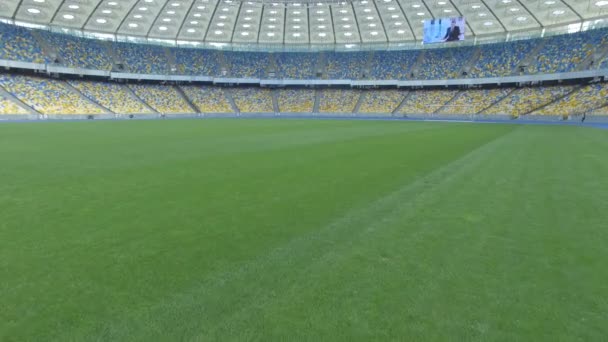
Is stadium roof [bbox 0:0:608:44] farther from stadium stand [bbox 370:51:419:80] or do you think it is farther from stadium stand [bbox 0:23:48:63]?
stadium stand [bbox 370:51:419:80]

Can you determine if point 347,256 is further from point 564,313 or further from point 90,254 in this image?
point 90,254

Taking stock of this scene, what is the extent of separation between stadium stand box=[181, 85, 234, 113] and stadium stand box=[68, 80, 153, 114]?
10.2 m

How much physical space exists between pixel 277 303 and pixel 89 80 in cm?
6356

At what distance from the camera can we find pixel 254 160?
11.8 metres

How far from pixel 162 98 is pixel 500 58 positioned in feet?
194

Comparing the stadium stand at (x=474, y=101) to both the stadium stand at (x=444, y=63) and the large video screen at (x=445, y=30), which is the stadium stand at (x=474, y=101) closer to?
the stadium stand at (x=444, y=63)

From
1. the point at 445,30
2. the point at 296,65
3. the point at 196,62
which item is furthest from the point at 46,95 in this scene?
the point at 445,30

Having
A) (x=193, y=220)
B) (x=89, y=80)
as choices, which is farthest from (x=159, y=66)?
(x=193, y=220)

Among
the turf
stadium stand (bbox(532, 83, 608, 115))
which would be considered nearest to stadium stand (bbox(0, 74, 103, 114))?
the turf

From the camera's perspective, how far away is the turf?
9.30ft

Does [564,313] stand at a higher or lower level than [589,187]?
higher

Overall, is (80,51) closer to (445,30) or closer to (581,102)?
(445,30)

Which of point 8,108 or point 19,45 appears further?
point 19,45

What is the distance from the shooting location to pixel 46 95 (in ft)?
143
